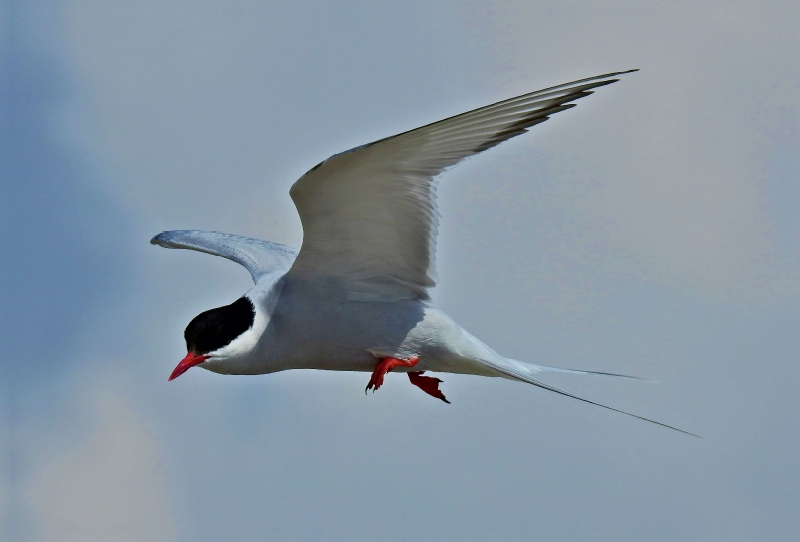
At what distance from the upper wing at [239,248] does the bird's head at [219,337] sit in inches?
45.8

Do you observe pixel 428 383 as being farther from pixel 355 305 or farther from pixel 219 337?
pixel 219 337

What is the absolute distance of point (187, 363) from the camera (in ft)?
19.1

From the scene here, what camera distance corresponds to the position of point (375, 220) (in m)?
5.66

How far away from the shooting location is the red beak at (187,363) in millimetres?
5785

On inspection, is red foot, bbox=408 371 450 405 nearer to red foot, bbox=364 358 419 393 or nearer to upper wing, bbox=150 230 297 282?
red foot, bbox=364 358 419 393

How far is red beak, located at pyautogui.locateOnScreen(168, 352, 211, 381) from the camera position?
5.79 meters

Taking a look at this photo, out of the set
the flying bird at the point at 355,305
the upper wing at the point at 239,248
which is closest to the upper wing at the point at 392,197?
the flying bird at the point at 355,305

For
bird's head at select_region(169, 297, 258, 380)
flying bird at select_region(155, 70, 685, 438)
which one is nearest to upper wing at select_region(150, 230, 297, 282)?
flying bird at select_region(155, 70, 685, 438)

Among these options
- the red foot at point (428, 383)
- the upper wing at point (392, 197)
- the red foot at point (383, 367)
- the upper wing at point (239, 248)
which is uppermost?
the upper wing at point (392, 197)

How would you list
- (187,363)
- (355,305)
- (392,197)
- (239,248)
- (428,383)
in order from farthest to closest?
(239,248) → (428,383) → (355,305) → (187,363) → (392,197)

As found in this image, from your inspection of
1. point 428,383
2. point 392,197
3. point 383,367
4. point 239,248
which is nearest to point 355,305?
point 383,367

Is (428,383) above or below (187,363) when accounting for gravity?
below

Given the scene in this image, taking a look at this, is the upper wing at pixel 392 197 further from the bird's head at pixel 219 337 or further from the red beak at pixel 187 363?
the red beak at pixel 187 363

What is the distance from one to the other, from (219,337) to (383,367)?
0.99 metres
